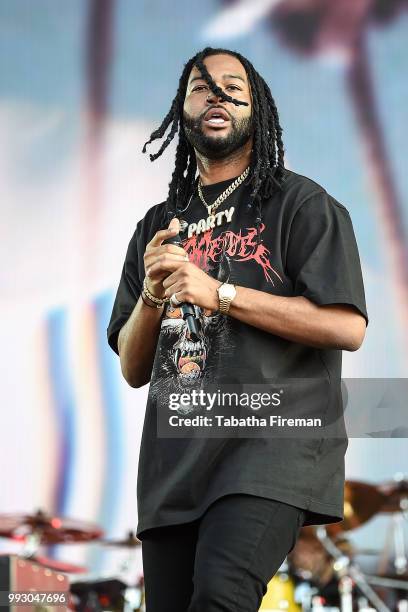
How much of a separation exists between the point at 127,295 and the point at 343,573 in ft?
11.7

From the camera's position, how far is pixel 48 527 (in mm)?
5656

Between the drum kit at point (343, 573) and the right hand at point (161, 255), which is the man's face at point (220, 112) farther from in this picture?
the drum kit at point (343, 573)

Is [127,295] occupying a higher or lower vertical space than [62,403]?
lower

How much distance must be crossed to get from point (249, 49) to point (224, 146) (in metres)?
4.52

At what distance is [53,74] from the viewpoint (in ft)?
21.8

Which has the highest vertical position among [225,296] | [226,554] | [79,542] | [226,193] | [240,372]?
[226,193]

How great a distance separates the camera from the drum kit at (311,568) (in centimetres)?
521

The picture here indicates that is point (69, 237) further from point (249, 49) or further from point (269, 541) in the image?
point (269, 541)

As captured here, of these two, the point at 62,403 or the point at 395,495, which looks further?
the point at 62,403

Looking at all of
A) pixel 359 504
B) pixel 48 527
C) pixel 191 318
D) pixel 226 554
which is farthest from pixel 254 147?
pixel 48 527

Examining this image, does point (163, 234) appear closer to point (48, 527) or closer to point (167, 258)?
point (167, 258)

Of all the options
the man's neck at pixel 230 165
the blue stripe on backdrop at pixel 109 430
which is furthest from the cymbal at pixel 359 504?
the man's neck at pixel 230 165

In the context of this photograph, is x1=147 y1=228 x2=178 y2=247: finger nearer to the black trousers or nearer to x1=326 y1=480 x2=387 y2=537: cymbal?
the black trousers

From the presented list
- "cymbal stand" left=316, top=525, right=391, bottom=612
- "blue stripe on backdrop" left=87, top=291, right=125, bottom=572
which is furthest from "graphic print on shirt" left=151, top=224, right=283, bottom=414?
"blue stripe on backdrop" left=87, top=291, right=125, bottom=572
